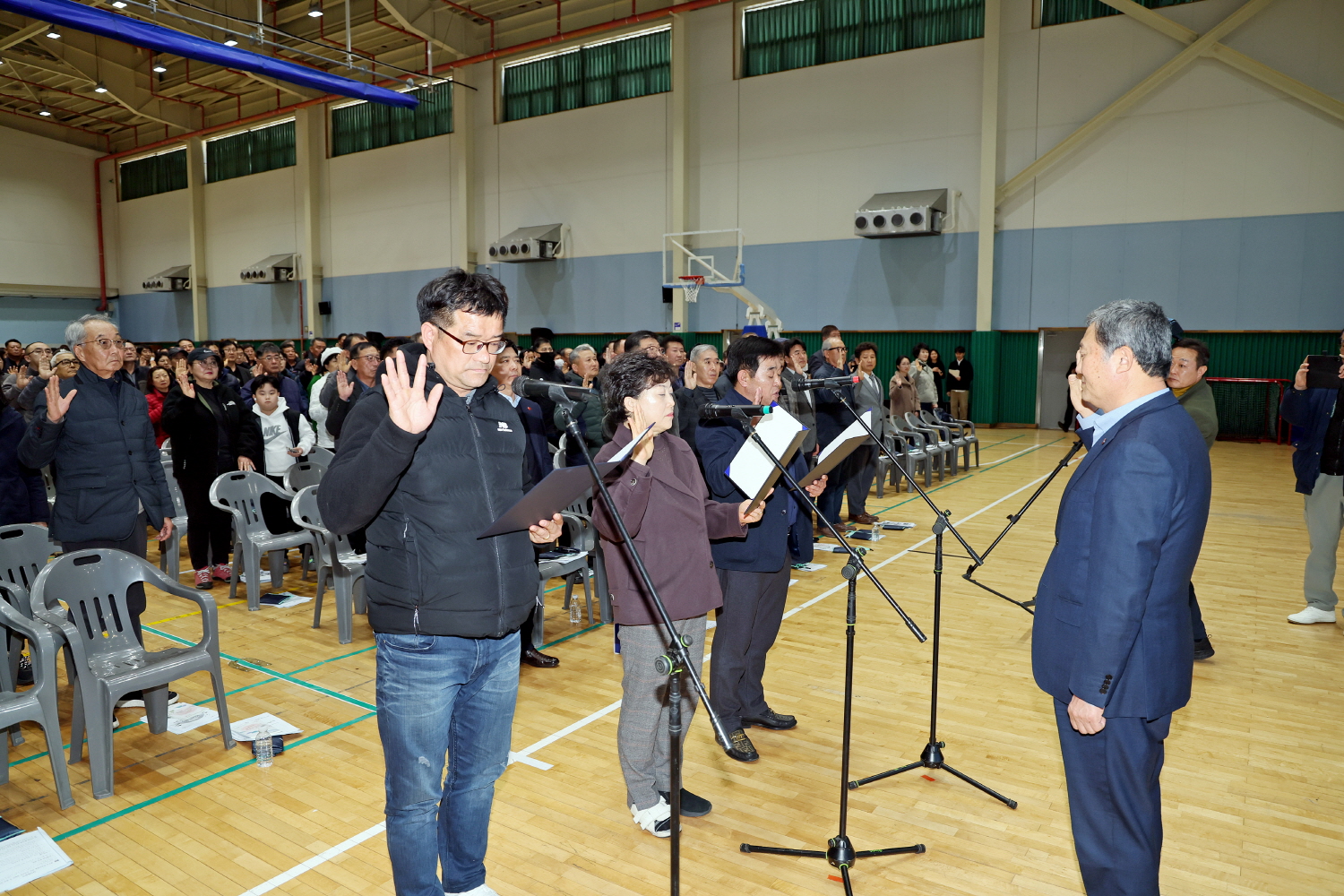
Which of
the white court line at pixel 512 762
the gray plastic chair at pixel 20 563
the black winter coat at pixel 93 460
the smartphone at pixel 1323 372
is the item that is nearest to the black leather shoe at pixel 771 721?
the white court line at pixel 512 762

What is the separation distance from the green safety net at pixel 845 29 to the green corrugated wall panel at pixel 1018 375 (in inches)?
203

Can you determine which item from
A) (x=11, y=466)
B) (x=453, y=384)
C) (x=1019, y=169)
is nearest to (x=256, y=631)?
(x=11, y=466)

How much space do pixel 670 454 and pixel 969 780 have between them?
1.70m

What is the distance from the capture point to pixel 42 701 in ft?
9.98

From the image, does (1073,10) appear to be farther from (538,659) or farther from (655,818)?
(655,818)

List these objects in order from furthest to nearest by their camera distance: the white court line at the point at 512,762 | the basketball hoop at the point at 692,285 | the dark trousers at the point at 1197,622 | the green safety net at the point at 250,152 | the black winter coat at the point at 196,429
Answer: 1. the green safety net at the point at 250,152
2. the basketball hoop at the point at 692,285
3. the black winter coat at the point at 196,429
4. the dark trousers at the point at 1197,622
5. the white court line at the point at 512,762

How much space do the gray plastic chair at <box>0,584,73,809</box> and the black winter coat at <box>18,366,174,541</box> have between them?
27.5 inches

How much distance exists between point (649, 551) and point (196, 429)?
4.60m

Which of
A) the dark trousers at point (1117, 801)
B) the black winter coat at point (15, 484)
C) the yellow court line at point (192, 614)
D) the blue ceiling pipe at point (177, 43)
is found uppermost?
the blue ceiling pipe at point (177, 43)

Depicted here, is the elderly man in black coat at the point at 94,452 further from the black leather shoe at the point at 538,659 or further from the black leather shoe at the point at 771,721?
the black leather shoe at the point at 771,721

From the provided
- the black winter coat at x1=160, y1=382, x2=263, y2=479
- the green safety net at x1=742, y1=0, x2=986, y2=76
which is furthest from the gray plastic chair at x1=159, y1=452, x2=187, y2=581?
the green safety net at x1=742, y1=0, x2=986, y2=76

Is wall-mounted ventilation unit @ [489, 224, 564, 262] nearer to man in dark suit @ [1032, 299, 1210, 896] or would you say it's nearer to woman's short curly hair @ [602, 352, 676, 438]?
woman's short curly hair @ [602, 352, 676, 438]

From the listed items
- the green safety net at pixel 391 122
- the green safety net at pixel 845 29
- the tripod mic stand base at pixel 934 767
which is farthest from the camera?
the green safety net at pixel 391 122

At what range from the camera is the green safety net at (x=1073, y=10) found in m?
13.6
